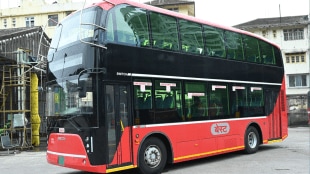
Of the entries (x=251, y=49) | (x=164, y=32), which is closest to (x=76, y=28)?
(x=164, y=32)

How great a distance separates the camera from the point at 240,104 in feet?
40.2

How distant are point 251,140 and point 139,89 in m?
5.91

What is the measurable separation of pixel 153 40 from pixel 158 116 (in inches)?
79.6

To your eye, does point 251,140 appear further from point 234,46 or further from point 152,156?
point 152,156

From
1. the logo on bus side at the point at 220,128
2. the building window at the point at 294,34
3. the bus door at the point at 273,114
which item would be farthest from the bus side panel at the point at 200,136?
the building window at the point at 294,34

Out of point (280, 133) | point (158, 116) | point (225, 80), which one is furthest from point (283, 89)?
point (158, 116)

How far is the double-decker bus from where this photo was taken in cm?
805

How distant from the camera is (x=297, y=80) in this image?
42.8m

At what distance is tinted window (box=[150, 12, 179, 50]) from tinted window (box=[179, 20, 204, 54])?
303 millimetres

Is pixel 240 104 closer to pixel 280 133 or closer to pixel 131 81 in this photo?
pixel 280 133

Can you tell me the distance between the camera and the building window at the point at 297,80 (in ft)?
139

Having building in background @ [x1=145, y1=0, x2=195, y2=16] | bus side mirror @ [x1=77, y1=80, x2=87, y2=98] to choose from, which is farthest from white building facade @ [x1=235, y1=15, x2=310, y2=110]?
bus side mirror @ [x1=77, y1=80, x2=87, y2=98]

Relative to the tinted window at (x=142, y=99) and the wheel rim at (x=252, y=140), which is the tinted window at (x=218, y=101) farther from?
the tinted window at (x=142, y=99)

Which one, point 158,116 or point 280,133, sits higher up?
point 158,116
